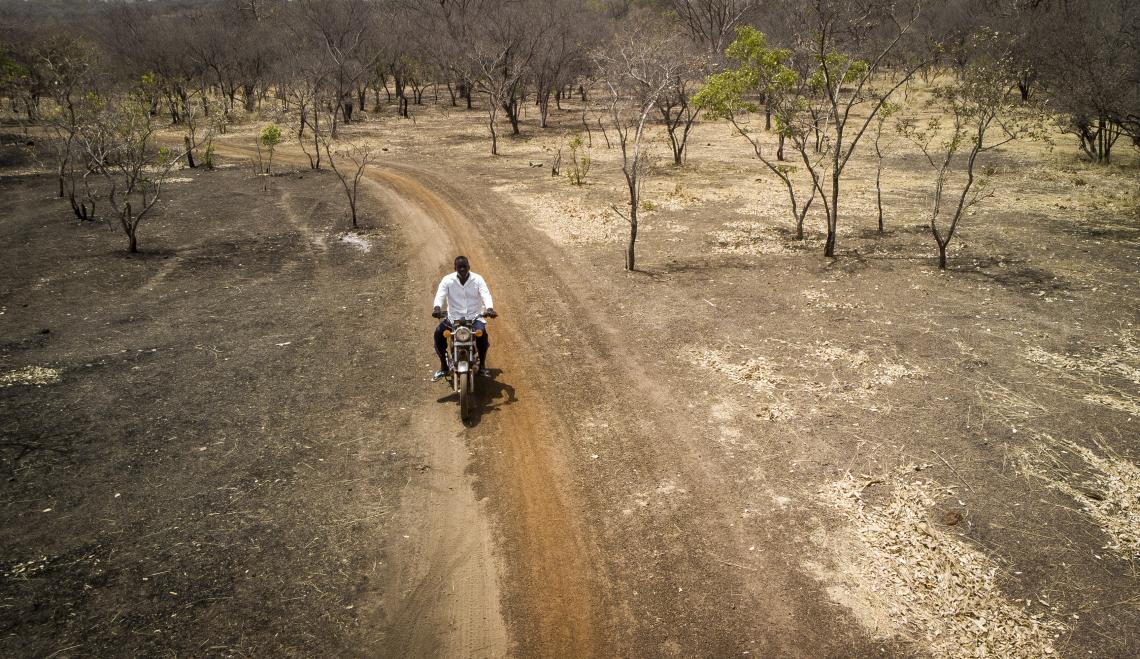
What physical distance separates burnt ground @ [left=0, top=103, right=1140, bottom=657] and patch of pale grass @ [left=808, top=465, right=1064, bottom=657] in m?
0.05

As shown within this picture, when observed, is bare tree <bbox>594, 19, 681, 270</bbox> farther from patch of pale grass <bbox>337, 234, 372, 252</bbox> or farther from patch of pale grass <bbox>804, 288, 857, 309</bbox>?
patch of pale grass <bbox>337, 234, 372, 252</bbox>

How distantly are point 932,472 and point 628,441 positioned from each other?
391cm

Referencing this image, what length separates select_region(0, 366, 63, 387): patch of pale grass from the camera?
9.75 metres

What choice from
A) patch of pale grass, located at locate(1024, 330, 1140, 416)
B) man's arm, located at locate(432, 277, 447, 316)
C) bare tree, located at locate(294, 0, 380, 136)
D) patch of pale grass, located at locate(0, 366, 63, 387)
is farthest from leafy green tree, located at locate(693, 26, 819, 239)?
bare tree, located at locate(294, 0, 380, 136)

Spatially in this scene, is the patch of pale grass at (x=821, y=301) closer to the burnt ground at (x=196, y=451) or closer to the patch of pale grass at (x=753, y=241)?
the patch of pale grass at (x=753, y=241)

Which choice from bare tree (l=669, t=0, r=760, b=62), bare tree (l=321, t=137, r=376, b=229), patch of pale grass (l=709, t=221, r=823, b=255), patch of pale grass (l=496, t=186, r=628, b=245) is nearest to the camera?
patch of pale grass (l=709, t=221, r=823, b=255)

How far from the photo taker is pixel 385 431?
8.73m

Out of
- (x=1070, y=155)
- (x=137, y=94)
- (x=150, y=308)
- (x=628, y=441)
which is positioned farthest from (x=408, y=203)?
(x=1070, y=155)

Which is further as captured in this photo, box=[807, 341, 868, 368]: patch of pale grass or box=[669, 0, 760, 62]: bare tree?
box=[669, 0, 760, 62]: bare tree

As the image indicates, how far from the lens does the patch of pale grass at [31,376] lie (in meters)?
9.75

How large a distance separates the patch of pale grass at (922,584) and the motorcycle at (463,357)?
4.95 meters

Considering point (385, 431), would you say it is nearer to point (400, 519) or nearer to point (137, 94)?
point (400, 519)

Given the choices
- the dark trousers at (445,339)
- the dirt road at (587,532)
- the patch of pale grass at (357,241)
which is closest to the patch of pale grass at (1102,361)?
the dirt road at (587,532)

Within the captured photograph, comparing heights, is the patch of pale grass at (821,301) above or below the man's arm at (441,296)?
below
